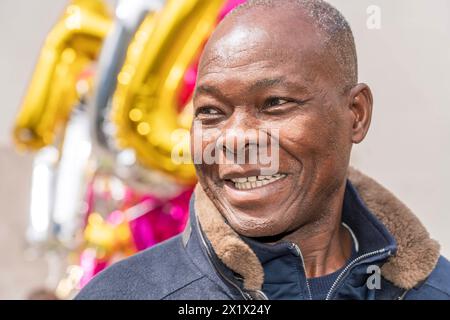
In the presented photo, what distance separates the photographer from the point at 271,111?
69cm

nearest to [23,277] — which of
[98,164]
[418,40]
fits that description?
[98,164]

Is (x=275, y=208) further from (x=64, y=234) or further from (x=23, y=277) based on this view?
(x=23, y=277)

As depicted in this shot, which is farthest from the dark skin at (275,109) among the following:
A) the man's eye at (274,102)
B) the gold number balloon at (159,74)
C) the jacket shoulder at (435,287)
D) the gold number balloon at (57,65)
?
the gold number balloon at (57,65)

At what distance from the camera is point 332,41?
28.4 inches

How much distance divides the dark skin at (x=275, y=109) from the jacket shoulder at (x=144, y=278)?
0.08m

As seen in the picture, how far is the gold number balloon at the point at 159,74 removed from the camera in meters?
1.41

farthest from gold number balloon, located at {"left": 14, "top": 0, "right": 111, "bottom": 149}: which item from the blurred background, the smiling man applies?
the smiling man

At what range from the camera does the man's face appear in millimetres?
684

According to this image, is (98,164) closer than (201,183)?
No

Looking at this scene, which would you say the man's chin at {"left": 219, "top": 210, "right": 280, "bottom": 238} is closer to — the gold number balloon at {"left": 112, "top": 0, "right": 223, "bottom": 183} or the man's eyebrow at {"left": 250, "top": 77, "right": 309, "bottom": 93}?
the man's eyebrow at {"left": 250, "top": 77, "right": 309, "bottom": 93}

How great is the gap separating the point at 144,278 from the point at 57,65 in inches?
41.8

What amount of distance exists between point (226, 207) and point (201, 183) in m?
0.04
